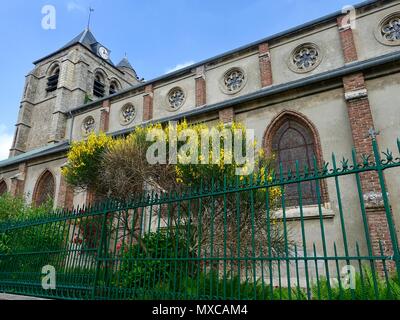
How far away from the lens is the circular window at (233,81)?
542 inches

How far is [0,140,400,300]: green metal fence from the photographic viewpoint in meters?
3.39

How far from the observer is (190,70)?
15570 millimetres

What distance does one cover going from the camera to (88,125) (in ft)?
63.2

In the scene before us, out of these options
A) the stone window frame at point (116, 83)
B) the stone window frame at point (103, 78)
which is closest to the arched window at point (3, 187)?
the stone window frame at point (103, 78)

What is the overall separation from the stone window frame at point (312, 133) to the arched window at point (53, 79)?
2116cm

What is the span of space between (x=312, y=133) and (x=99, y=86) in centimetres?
2139

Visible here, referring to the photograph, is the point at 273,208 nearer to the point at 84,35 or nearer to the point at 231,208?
the point at 231,208

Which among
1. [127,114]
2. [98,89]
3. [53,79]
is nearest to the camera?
[127,114]

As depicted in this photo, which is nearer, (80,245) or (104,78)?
(80,245)

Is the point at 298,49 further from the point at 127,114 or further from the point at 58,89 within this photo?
the point at 58,89

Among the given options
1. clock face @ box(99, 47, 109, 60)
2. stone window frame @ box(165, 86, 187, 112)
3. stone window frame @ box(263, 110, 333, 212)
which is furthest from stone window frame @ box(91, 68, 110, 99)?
stone window frame @ box(263, 110, 333, 212)

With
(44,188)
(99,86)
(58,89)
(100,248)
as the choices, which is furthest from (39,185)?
(100,248)
